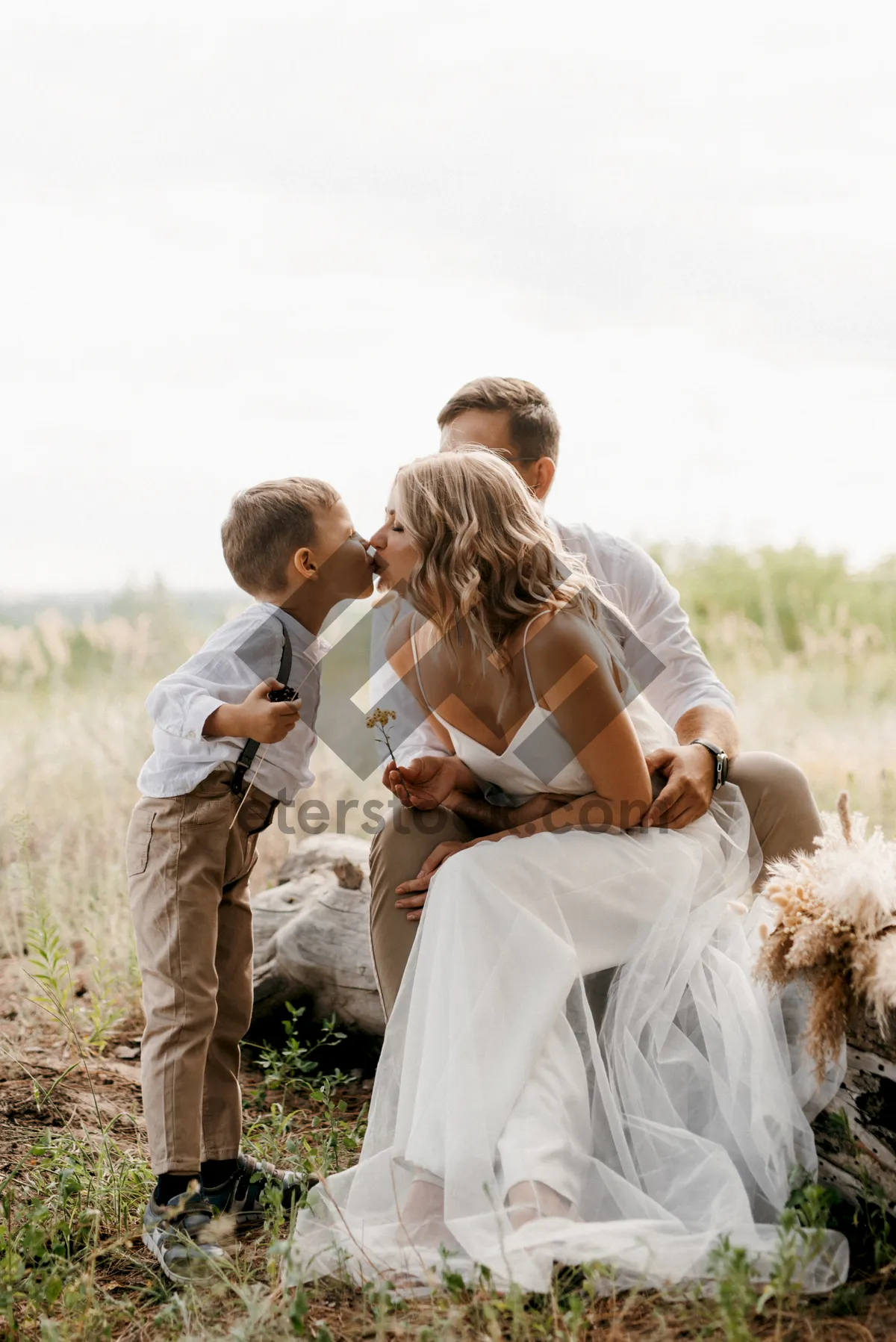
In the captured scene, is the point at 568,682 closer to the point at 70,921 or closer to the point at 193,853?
the point at 193,853

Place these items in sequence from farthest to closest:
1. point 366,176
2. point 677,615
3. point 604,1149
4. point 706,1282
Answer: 1. point 366,176
2. point 677,615
3. point 604,1149
4. point 706,1282

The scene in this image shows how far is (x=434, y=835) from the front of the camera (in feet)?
9.09

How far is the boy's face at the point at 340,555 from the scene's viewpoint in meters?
2.82

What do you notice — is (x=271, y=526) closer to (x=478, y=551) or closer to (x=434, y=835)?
(x=478, y=551)

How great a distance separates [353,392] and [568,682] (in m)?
12.5

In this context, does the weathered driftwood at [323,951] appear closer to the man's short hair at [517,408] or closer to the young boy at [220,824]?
the young boy at [220,824]

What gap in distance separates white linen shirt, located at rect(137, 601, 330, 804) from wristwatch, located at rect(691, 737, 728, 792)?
984mm

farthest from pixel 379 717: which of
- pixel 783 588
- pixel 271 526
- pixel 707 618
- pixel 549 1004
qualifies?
pixel 783 588

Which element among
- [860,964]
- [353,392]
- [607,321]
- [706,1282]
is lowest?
[706,1282]

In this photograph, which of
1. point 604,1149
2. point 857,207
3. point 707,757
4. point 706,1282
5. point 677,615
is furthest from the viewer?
point 857,207

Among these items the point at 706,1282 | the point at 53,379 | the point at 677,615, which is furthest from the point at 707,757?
the point at 53,379

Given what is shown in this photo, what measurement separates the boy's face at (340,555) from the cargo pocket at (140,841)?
0.71m

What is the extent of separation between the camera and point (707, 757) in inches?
110

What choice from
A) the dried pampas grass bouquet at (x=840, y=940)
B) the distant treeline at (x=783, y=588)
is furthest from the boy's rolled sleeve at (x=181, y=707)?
the distant treeline at (x=783, y=588)
